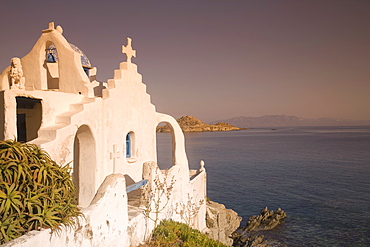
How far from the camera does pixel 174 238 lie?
9945mm

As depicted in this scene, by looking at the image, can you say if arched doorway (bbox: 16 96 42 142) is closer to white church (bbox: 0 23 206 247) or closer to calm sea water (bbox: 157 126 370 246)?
white church (bbox: 0 23 206 247)

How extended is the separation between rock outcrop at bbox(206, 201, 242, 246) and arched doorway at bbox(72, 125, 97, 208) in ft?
28.2

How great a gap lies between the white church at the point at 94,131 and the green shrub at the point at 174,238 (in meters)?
0.40

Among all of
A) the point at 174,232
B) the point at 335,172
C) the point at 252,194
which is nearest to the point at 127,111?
the point at 174,232

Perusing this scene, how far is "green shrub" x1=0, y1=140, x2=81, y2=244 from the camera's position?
15.3 feet

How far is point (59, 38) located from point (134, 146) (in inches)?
242

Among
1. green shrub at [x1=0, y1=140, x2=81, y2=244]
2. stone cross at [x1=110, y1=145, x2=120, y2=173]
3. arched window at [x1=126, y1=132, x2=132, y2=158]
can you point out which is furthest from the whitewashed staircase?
green shrub at [x1=0, y1=140, x2=81, y2=244]

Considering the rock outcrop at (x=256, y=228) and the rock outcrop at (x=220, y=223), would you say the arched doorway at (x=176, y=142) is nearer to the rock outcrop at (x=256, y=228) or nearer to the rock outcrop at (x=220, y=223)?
the rock outcrop at (x=220, y=223)

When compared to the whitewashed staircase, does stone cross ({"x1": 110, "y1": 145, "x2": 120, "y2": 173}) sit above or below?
below

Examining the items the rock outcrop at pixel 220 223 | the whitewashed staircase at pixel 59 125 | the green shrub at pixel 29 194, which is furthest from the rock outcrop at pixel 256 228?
the green shrub at pixel 29 194

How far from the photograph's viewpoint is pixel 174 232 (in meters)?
10.4

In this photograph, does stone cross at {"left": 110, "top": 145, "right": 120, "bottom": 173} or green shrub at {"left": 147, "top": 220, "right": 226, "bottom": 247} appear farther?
stone cross at {"left": 110, "top": 145, "right": 120, "bottom": 173}

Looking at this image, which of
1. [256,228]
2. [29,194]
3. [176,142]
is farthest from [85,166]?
[256,228]

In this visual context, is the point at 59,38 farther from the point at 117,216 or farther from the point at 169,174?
the point at 117,216
